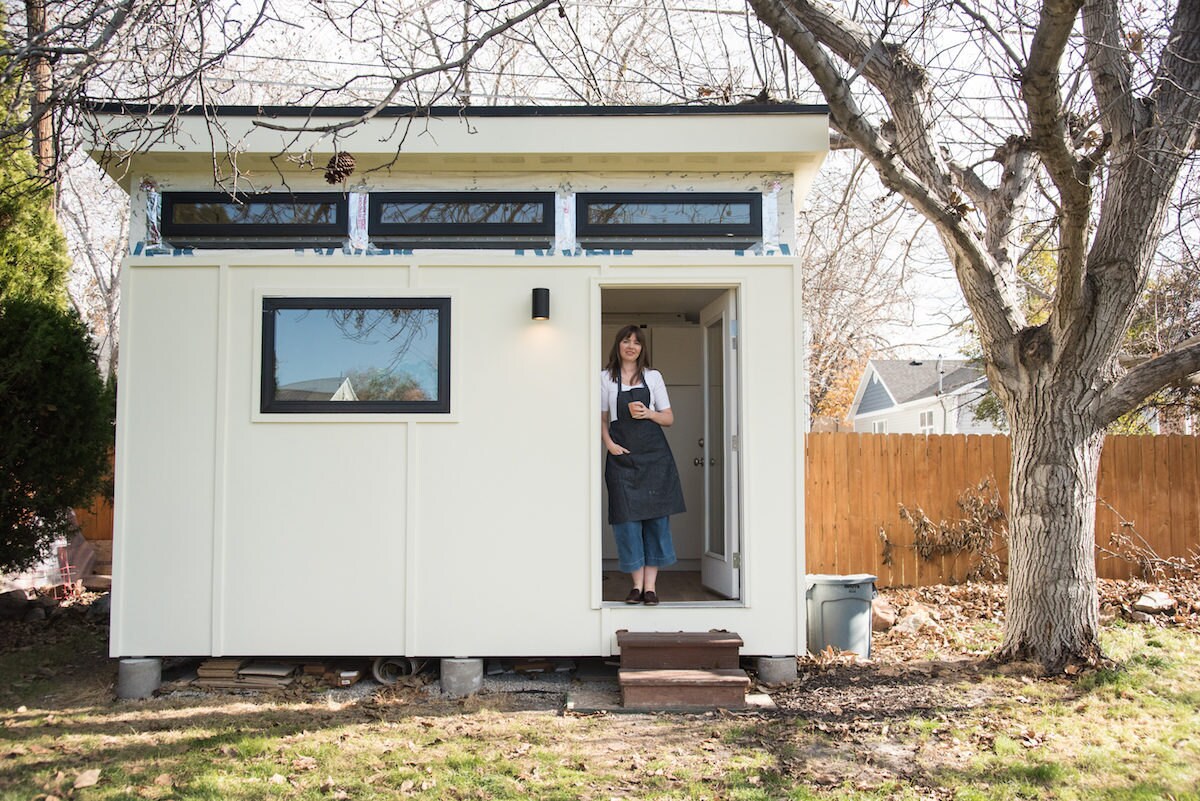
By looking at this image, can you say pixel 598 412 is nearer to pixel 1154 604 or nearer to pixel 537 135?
pixel 537 135

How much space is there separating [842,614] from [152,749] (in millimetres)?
4072

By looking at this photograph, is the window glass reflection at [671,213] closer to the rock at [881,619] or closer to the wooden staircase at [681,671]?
the wooden staircase at [681,671]

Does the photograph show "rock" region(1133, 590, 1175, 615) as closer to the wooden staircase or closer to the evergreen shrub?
the wooden staircase

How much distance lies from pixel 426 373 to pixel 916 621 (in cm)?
439

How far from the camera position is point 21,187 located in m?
6.57

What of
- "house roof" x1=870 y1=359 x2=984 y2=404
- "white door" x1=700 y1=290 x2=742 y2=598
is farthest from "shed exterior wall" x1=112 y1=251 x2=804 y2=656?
"house roof" x1=870 y1=359 x2=984 y2=404

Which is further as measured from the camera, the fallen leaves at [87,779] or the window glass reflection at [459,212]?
the window glass reflection at [459,212]

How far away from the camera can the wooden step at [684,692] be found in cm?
483

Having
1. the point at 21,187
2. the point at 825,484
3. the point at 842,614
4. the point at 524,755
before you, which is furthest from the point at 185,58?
the point at 825,484

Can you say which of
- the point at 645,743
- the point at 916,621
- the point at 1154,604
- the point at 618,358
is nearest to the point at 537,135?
the point at 618,358

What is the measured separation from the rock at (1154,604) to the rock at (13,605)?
888 cm

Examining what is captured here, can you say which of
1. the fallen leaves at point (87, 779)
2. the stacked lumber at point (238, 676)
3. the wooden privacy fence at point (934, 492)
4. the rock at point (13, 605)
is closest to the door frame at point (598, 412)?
the stacked lumber at point (238, 676)

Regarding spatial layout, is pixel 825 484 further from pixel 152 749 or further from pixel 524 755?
pixel 152 749

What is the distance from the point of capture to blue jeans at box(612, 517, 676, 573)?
5547 millimetres
